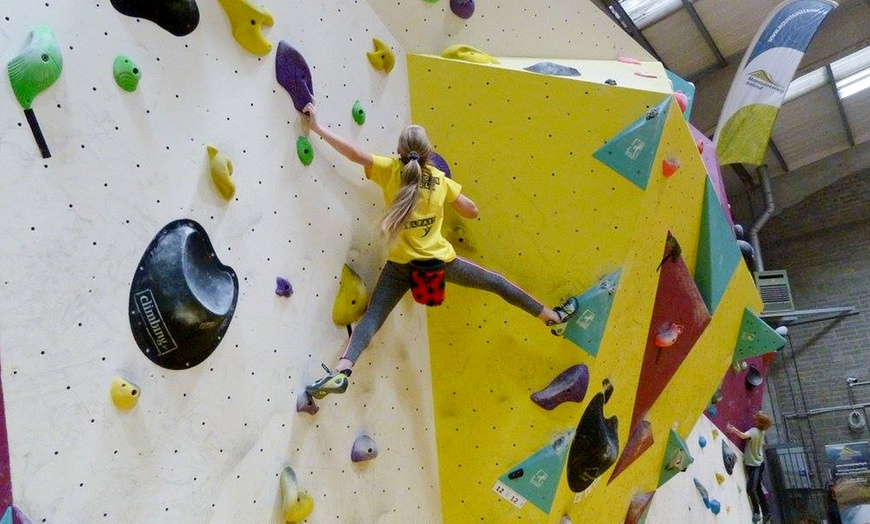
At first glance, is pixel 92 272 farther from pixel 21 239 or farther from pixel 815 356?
pixel 815 356

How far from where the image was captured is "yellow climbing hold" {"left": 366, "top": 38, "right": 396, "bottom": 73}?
3023 millimetres

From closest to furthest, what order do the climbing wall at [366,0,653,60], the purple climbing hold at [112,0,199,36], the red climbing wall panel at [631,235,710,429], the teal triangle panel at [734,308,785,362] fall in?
the purple climbing hold at [112,0,199,36]
the climbing wall at [366,0,653,60]
the red climbing wall panel at [631,235,710,429]
the teal triangle panel at [734,308,785,362]

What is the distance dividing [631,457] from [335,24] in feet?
8.71

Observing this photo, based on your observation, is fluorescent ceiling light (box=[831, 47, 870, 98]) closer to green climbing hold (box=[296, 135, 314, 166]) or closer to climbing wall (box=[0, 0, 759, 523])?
climbing wall (box=[0, 0, 759, 523])

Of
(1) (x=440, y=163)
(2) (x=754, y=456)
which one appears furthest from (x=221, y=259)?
(2) (x=754, y=456)

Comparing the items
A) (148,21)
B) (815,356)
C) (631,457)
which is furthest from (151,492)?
(815,356)

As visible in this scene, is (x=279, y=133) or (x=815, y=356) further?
(x=815, y=356)

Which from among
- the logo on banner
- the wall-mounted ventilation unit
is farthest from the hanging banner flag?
the wall-mounted ventilation unit

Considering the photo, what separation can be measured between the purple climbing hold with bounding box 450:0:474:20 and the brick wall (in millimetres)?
9385

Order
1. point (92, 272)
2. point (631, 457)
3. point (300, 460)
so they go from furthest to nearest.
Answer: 1. point (631, 457)
2. point (300, 460)
3. point (92, 272)

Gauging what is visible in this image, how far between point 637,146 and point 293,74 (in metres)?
1.48

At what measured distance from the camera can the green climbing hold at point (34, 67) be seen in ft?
5.81

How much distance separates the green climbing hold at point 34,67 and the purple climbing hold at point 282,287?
912 mm

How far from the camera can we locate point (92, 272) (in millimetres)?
1894
